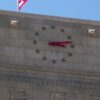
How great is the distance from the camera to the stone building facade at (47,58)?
171ft

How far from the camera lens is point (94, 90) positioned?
52.7 m

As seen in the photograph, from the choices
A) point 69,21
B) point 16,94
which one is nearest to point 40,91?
point 16,94

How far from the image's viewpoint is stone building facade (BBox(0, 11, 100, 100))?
52.2 meters

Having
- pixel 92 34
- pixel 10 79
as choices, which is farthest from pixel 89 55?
pixel 10 79

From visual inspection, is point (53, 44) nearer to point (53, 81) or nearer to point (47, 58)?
point (47, 58)

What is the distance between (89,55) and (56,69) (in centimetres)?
234

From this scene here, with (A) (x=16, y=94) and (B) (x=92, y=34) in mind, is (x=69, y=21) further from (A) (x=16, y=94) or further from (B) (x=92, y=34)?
(A) (x=16, y=94)

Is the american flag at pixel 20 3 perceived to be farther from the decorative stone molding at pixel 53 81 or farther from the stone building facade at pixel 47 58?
the decorative stone molding at pixel 53 81

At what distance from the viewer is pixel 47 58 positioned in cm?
5344

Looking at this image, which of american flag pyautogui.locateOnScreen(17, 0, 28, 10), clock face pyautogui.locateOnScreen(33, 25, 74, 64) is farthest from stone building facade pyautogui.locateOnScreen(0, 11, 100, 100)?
american flag pyautogui.locateOnScreen(17, 0, 28, 10)

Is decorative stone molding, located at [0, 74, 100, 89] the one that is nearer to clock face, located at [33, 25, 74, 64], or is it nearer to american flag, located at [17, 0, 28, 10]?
clock face, located at [33, 25, 74, 64]

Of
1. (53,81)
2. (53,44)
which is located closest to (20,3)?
(53,44)

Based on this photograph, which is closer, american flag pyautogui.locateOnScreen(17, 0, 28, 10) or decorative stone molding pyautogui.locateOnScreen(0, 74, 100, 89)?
decorative stone molding pyautogui.locateOnScreen(0, 74, 100, 89)

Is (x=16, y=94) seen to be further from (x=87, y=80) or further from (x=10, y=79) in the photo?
(x=87, y=80)
